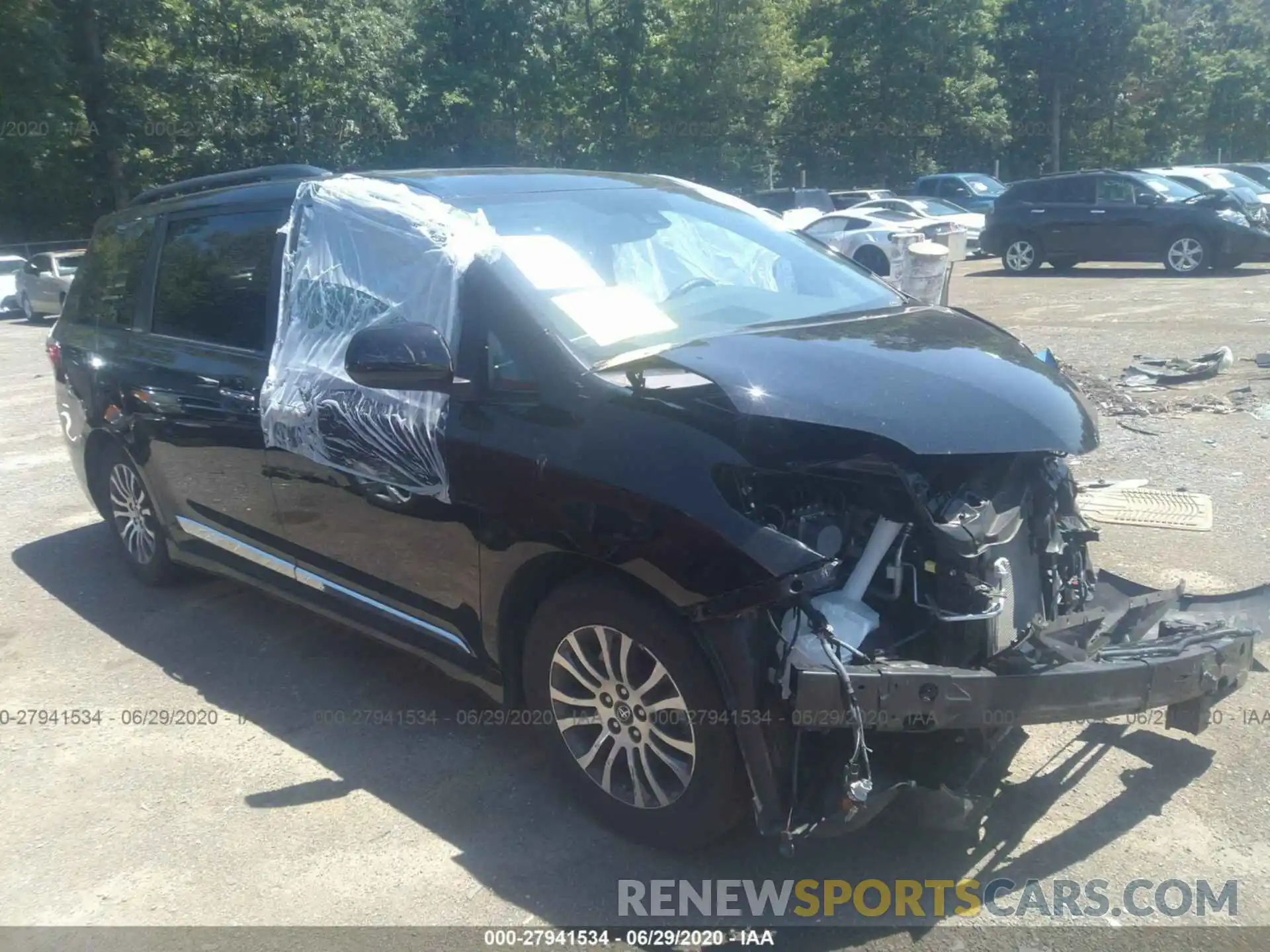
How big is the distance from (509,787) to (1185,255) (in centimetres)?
1670

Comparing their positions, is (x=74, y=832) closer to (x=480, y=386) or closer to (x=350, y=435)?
(x=350, y=435)

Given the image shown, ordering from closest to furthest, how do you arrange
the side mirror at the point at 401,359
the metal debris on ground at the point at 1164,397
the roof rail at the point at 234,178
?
the side mirror at the point at 401,359 → the roof rail at the point at 234,178 → the metal debris on ground at the point at 1164,397

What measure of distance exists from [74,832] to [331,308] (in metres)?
1.99

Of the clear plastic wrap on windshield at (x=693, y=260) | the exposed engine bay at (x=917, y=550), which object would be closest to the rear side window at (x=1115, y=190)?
the clear plastic wrap on windshield at (x=693, y=260)

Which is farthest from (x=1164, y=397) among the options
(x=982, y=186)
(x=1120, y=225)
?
(x=982, y=186)

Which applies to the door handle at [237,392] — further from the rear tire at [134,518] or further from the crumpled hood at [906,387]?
the crumpled hood at [906,387]

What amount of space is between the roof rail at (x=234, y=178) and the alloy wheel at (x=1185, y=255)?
1568 centimetres

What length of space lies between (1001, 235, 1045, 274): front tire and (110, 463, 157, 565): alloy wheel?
1651 centimetres

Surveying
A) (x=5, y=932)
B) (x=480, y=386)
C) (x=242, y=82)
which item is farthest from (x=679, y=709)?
(x=242, y=82)

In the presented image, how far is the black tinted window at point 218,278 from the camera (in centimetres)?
459

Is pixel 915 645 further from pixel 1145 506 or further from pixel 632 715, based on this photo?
pixel 1145 506

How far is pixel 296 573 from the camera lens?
4551mm

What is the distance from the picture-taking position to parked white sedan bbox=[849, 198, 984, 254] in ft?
76.6

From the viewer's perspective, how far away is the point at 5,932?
3.20 meters
